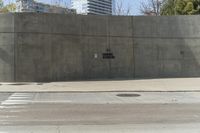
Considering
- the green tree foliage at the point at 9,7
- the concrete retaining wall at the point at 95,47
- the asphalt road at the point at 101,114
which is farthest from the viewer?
the green tree foliage at the point at 9,7

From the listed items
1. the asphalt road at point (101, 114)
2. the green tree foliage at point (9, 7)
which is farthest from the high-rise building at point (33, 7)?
the asphalt road at point (101, 114)

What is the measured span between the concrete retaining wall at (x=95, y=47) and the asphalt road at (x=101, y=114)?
33.2 feet

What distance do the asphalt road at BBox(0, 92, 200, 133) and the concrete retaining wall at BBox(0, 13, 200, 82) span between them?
10.1 metres

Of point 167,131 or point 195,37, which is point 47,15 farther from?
point 167,131

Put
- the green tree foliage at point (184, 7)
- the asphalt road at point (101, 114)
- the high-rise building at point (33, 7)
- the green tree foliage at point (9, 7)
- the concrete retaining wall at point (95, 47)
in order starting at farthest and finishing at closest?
the high-rise building at point (33, 7)
the green tree foliage at point (9, 7)
the green tree foliage at point (184, 7)
the concrete retaining wall at point (95, 47)
the asphalt road at point (101, 114)

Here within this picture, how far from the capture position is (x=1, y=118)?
44.8 feet

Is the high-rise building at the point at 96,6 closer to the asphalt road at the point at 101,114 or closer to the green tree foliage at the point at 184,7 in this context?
the green tree foliage at the point at 184,7

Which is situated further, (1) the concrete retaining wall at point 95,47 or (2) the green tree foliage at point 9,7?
(2) the green tree foliage at point 9,7

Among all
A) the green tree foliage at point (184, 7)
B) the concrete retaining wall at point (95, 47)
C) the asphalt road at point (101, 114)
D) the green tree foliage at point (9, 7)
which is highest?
the green tree foliage at point (9, 7)

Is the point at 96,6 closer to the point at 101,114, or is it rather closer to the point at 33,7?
the point at 33,7

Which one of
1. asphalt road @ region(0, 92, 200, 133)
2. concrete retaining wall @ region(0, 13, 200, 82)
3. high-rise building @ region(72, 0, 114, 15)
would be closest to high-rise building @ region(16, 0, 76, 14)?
high-rise building @ region(72, 0, 114, 15)

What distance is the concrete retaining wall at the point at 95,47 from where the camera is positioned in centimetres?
3089

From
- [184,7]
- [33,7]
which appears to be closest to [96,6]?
[33,7]

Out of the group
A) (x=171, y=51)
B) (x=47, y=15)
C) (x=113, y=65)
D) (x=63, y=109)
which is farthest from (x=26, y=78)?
(x=63, y=109)
